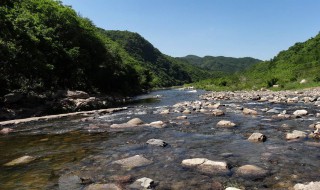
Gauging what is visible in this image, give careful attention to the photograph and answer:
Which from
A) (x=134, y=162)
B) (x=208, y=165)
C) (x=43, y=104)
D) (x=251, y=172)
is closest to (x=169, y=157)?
(x=134, y=162)

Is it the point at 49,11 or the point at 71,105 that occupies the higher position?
the point at 49,11

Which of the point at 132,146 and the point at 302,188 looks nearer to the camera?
the point at 302,188

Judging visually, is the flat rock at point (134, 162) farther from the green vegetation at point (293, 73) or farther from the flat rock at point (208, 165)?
the green vegetation at point (293, 73)

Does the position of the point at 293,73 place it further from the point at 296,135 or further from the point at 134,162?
the point at 134,162

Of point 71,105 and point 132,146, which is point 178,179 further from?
point 71,105

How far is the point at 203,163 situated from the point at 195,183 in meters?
1.50

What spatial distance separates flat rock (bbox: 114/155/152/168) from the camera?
9167 millimetres

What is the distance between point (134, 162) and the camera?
30.7ft

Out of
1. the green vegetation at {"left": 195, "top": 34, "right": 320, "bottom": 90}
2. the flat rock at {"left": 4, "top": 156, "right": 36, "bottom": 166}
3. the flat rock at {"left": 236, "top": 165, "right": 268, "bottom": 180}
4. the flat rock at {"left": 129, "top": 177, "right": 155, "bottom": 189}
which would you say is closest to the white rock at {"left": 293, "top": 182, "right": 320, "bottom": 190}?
the flat rock at {"left": 236, "top": 165, "right": 268, "bottom": 180}

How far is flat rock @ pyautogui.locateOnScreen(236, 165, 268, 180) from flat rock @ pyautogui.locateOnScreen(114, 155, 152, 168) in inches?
113

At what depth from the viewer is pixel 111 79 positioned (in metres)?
52.6

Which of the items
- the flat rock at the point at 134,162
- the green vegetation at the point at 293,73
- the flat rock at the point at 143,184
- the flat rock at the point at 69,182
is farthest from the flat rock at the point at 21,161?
the green vegetation at the point at 293,73

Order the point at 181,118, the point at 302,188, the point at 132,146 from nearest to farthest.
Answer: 1. the point at 302,188
2. the point at 132,146
3. the point at 181,118

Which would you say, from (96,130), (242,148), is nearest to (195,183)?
(242,148)
